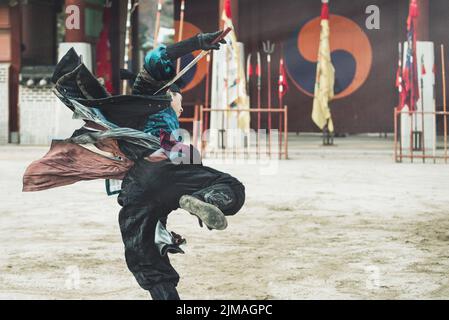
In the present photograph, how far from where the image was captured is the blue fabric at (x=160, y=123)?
264 cm

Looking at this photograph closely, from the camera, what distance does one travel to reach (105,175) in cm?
266

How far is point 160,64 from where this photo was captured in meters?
2.61

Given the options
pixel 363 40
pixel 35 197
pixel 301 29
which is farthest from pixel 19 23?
pixel 35 197

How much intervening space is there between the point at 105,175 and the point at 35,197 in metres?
8.25

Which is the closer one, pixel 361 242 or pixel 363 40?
pixel 361 242

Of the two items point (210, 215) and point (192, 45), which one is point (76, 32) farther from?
point (210, 215)

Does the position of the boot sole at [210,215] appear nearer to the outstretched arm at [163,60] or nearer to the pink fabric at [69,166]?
the pink fabric at [69,166]

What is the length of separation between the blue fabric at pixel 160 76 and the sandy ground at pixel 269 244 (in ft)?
8.66

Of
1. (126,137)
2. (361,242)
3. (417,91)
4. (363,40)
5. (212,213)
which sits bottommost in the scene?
(361,242)

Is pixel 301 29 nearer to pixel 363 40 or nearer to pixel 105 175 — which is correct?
pixel 363 40

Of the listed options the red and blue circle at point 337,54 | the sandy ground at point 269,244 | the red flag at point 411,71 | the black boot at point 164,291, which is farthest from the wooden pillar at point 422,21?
the black boot at point 164,291

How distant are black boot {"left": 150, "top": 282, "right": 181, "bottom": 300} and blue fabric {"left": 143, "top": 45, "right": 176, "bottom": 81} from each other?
71cm

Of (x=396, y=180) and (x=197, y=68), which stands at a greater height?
(x=197, y=68)

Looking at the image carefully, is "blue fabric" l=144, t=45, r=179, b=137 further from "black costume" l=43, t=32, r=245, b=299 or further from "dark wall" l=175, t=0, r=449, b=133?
"dark wall" l=175, t=0, r=449, b=133
